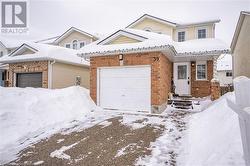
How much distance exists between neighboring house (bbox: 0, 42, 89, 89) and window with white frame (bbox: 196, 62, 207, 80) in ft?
33.8

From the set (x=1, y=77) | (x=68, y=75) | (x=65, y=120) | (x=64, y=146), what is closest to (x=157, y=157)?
(x=64, y=146)

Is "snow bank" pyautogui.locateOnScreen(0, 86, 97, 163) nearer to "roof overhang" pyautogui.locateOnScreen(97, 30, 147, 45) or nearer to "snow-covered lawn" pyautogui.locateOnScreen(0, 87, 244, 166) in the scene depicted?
"snow-covered lawn" pyautogui.locateOnScreen(0, 87, 244, 166)

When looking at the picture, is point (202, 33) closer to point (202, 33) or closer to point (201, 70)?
point (202, 33)

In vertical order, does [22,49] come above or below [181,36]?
below

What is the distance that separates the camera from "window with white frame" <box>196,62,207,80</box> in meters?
14.9

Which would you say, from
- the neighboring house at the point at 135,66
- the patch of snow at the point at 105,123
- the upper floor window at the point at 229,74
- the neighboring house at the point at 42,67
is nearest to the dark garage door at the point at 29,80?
the neighboring house at the point at 42,67

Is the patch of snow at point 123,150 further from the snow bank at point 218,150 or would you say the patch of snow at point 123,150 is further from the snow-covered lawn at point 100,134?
the snow bank at point 218,150

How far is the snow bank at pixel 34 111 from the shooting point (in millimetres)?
6832

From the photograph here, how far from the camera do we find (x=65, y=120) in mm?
8625

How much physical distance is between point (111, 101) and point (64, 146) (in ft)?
16.8

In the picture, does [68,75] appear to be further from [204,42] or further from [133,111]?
[204,42]

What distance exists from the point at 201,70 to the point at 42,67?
13.0 m

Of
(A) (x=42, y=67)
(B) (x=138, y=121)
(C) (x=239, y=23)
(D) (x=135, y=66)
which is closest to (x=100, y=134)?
(B) (x=138, y=121)

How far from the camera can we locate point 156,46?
30.2 feet
